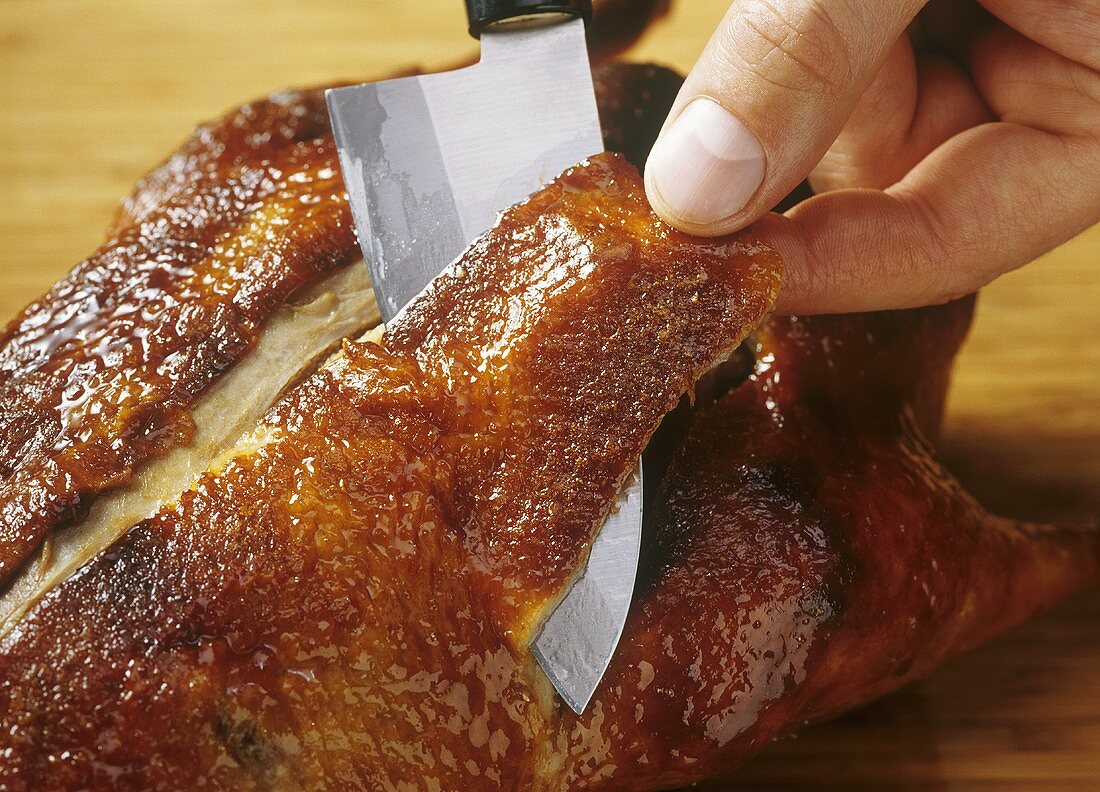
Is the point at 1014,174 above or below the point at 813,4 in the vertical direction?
below

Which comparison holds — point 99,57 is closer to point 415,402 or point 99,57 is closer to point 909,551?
point 415,402

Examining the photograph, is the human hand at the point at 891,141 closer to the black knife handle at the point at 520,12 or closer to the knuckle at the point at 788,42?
the knuckle at the point at 788,42

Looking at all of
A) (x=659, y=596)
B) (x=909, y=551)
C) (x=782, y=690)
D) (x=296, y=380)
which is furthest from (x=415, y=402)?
(x=909, y=551)

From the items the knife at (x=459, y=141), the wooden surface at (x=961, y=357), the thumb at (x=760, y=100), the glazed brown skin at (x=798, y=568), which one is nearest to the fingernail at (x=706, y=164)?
the thumb at (x=760, y=100)

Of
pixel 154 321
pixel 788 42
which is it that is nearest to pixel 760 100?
pixel 788 42

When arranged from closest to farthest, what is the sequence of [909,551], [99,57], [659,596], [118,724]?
[118,724] < [659,596] < [909,551] < [99,57]

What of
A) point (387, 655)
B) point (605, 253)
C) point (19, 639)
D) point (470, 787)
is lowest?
point (470, 787)

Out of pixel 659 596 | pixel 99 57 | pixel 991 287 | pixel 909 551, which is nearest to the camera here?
pixel 659 596
